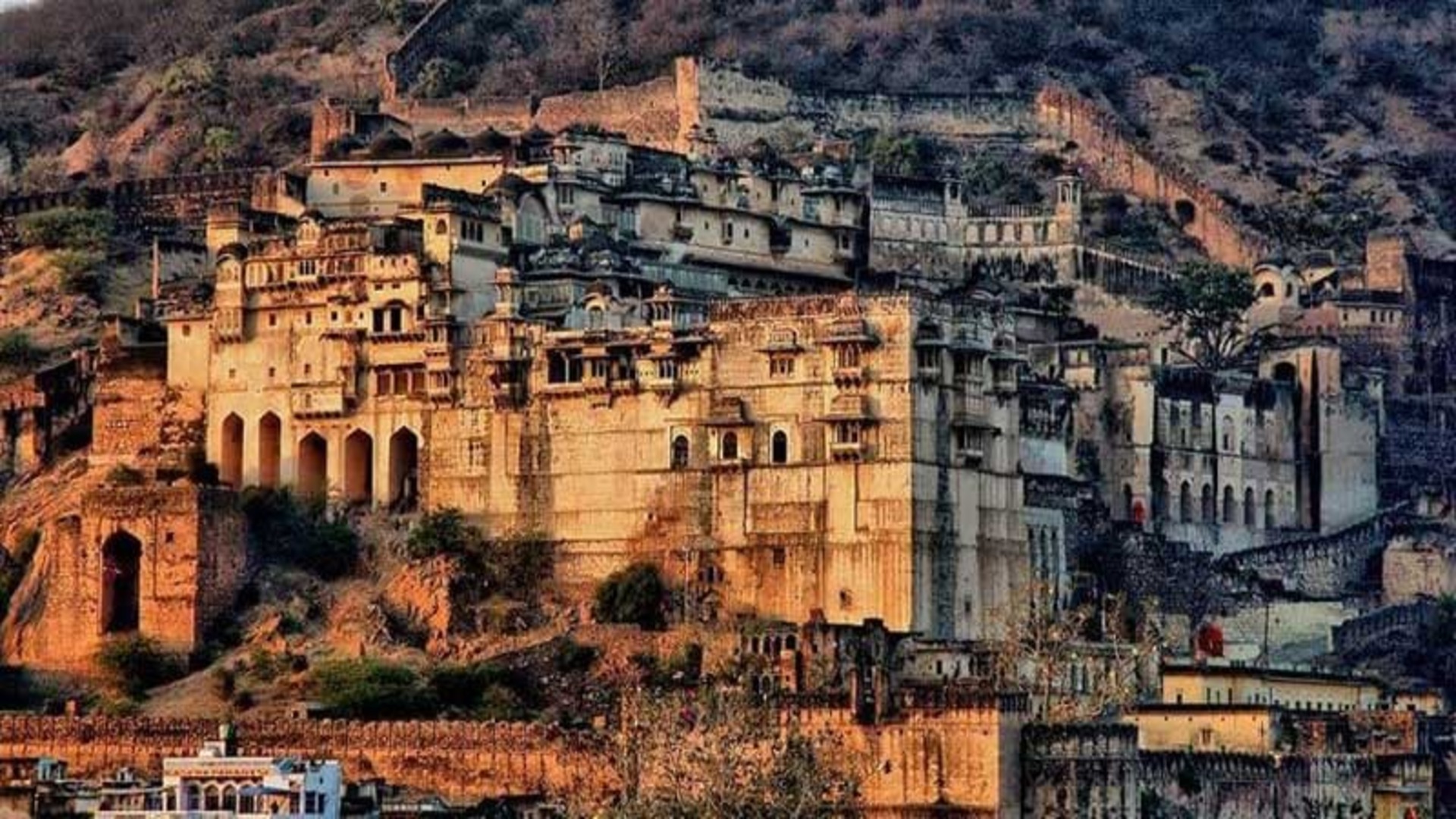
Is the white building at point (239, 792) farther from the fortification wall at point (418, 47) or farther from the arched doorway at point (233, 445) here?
the fortification wall at point (418, 47)

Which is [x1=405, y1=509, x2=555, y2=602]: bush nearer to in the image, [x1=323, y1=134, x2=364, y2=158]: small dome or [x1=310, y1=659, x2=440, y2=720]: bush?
[x1=310, y1=659, x2=440, y2=720]: bush

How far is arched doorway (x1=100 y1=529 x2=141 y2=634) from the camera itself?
96375mm

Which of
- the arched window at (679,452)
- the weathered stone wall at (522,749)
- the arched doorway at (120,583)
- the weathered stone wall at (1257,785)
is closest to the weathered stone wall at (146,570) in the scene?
the arched doorway at (120,583)

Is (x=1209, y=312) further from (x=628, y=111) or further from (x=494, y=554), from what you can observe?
(x=494, y=554)

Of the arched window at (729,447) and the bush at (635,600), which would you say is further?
the arched window at (729,447)

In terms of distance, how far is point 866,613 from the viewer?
300 feet

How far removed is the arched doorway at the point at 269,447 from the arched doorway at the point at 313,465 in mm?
595

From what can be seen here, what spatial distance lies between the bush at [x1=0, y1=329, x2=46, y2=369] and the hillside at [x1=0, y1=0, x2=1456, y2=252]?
55.3 ft

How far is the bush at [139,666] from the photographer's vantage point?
94.1 metres

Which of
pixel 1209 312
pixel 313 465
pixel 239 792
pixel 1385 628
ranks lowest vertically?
pixel 239 792

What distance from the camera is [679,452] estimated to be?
94500 millimetres

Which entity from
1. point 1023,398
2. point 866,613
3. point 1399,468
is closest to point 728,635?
point 866,613

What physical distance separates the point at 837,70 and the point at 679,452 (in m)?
40.8

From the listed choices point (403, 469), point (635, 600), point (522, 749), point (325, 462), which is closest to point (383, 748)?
point (522, 749)
